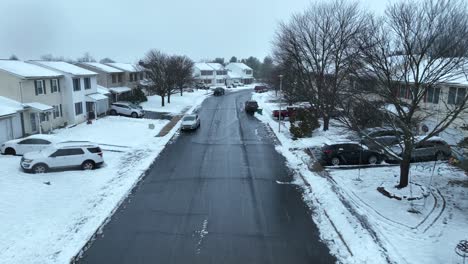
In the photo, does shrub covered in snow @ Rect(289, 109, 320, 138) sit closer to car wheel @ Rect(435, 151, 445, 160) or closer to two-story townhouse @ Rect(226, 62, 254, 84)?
car wheel @ Rect(435, 151, 445, 160)

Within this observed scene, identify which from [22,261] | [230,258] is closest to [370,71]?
[230,258]

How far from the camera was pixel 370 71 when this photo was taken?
60.5ft

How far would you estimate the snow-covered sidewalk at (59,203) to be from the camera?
12.2 metres

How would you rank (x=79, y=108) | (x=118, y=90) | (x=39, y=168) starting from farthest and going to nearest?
(x=118, y=90), (x=79, y=108), (x=39, y=168)

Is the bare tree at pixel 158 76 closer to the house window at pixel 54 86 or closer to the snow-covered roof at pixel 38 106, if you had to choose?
the house window at pixel 54 86

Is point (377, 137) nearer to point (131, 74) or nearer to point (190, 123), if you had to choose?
point (190, 123)

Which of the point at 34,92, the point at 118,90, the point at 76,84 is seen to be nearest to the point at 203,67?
the point at 118,90

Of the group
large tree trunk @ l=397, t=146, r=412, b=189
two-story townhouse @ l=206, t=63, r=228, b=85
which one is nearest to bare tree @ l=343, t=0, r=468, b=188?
large tree trunk @ l=397, t=146, r=412, b=189

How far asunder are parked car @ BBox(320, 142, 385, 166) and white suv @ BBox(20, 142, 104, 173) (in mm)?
13924

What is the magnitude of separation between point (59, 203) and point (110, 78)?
129ft

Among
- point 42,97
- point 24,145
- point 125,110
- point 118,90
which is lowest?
point 24,145

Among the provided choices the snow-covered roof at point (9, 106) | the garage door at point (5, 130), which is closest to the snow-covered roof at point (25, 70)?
the snow-covered roof at point (9, 106)

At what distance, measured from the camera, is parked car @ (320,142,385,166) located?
22688mm

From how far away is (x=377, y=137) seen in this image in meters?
21.2
